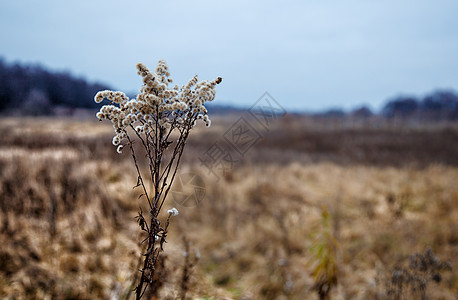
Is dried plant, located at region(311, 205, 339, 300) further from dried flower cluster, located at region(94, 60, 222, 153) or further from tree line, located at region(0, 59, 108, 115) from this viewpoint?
tree line, located at region(0, 59, 108, 115)

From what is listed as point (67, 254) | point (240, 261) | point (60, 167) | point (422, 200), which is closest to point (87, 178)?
point (60, 167)

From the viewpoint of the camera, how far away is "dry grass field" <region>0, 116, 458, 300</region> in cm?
292

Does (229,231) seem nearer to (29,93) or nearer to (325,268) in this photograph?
(325,268)

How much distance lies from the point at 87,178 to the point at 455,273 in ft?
19.5

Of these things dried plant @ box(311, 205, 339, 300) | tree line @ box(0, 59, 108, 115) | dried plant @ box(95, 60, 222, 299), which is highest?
tree line @ box(0, 59, 108, 115)

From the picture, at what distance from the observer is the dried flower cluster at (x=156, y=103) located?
116 cm

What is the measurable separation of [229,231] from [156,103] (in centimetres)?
403

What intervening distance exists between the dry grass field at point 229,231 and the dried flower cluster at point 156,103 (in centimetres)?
96

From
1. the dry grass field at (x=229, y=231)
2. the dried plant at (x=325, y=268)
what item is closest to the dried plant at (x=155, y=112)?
the dry grass field at (x=229, y=231)

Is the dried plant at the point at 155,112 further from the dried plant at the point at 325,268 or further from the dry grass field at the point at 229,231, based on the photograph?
the dried plant at the point at 325,268

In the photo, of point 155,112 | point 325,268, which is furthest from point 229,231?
point 155,112

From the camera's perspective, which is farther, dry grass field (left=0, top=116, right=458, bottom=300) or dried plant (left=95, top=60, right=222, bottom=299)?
dry grass field (left=0, top=116, right=458, bottom=300)

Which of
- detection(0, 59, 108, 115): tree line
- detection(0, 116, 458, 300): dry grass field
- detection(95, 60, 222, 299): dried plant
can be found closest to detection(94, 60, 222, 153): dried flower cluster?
detection(95, 60, 222, 299): dried plant

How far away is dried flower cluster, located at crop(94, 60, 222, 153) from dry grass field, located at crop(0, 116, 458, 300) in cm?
96
